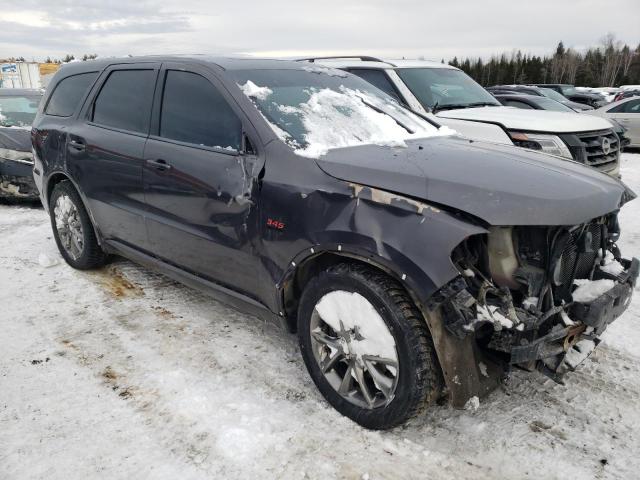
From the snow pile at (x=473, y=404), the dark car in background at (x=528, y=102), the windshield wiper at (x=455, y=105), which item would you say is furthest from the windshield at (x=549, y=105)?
the snow pile at (x=473, y=404)

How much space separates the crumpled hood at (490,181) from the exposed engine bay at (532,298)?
0.38 feet

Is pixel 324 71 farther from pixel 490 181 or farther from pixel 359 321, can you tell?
pixel 359 321

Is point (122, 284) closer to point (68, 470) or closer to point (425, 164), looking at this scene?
point (68, 470)

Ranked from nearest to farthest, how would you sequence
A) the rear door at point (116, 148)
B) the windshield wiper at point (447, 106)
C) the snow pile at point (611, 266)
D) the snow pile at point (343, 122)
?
the snow pile at point (611, 266) → the snow pile at point (343, 122) → the rear door at point (116, 148) → the windshield wiper at point (447, 106)

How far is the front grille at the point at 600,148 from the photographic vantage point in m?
5.88

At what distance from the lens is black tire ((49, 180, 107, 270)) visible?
4.45 meters

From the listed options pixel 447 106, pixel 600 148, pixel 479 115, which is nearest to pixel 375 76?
pixel 447 106

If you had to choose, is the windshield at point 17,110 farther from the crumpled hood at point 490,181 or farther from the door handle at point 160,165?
the crumpled hood at point 490,181

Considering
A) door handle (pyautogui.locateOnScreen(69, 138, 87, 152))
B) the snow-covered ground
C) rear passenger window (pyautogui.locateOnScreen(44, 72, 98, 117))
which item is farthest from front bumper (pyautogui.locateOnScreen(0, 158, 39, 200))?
the snow-covered ground

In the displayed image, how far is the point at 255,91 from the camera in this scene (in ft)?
10.2

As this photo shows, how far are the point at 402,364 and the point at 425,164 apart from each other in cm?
95

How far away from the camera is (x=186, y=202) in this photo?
325cm

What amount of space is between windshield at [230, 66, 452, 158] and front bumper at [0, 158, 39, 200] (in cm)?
502

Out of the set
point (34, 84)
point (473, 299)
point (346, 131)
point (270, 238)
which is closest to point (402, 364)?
point (473, 299)
